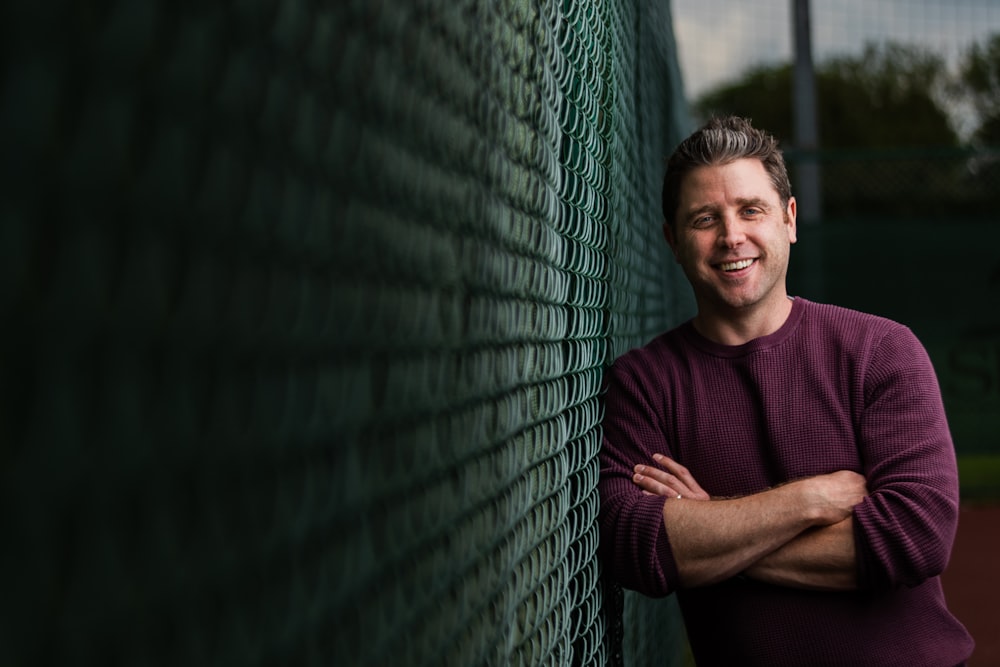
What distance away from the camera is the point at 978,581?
681 cm

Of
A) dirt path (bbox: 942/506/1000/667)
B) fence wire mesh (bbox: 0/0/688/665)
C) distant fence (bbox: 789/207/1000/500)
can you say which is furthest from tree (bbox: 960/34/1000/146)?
fence wire mesh (bbox: 0/0/688/665)

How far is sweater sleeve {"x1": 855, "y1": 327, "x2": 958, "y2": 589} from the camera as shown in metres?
2.24

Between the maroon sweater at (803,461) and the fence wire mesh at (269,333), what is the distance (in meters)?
0.99

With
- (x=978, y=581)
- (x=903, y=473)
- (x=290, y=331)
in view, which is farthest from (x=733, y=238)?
(x=978, y=581)

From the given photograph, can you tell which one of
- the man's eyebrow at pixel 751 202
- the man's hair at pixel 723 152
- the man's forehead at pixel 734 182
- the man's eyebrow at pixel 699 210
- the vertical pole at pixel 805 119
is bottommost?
the man's eyebrow at pixel 699 210

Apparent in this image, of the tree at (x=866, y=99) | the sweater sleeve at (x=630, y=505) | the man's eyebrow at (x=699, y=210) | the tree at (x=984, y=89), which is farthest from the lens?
the tree at (x=866, y=99)

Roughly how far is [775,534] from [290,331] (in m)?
1.80

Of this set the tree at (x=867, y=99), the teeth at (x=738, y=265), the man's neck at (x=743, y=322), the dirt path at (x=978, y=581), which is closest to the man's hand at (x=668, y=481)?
the man's neck at (x=743, y=322)

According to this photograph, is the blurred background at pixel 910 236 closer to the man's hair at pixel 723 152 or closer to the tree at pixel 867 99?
the man's hair at pixel 723 152

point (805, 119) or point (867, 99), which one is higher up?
point (867, 99)

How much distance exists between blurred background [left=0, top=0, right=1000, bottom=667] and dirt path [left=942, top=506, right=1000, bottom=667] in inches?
179

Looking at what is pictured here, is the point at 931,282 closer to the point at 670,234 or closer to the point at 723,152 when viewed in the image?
the point at 670,234

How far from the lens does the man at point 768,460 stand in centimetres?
227

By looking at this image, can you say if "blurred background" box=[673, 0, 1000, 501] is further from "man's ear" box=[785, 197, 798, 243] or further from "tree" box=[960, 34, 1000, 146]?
"tree" box=[960, 34, 1000, 146]
